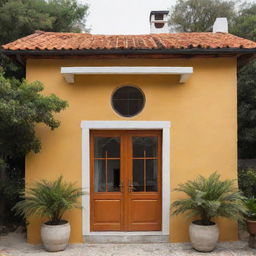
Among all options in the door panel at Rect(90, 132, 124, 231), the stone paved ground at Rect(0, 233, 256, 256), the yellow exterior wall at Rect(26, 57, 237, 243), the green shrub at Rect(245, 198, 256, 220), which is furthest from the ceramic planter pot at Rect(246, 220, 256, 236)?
the door panel at Rect(90, 132, 124, 231)

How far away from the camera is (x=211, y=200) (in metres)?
6.14

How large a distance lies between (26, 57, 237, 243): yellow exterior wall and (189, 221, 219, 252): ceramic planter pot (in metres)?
0.63

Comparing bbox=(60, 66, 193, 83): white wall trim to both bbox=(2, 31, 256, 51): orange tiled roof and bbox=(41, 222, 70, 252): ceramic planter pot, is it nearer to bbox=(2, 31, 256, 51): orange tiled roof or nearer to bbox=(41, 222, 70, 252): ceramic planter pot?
bbox=(2, 31, 256, 51): orange tiled roof

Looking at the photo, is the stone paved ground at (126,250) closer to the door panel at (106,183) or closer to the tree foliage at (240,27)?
the door panel at (106,183)

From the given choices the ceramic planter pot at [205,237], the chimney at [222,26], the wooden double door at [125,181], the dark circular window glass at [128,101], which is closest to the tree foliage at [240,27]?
the chimney at [222,26]

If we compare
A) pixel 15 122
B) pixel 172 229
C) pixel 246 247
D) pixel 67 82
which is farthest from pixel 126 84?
pixel 246 247

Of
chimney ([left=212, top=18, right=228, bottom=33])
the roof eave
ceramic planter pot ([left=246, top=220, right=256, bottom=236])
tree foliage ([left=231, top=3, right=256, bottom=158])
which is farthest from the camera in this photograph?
tree foliage ([left=231, top=3, right=256, bottom=158])

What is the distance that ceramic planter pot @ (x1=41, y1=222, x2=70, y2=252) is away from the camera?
6176 millimetres

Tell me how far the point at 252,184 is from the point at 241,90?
4416 mm

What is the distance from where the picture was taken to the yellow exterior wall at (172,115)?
6.87m

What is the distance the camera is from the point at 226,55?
6852 millimetres

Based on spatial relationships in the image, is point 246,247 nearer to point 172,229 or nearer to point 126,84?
point 172,229

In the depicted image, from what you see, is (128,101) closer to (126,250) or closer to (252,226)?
→ (126,250)

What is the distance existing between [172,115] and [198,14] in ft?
50.5
